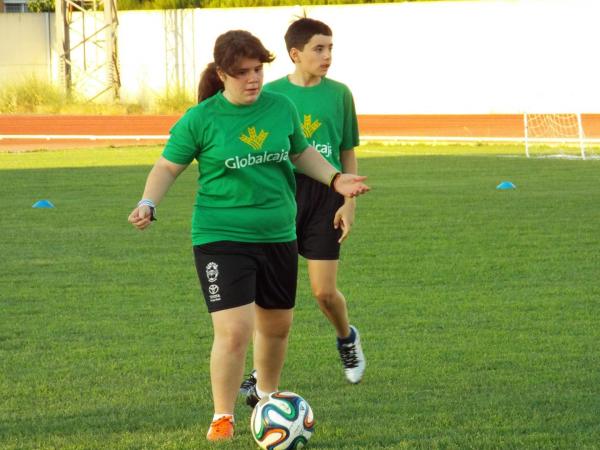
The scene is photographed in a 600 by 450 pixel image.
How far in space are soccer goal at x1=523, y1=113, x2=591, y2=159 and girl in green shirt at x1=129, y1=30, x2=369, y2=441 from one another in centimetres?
2036

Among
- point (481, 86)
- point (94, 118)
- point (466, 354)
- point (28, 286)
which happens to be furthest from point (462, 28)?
point (466, 354)

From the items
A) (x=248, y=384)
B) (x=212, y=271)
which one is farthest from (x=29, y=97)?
(x=212, y=271)

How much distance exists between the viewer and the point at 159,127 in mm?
34781

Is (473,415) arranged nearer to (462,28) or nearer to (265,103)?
(265,103)

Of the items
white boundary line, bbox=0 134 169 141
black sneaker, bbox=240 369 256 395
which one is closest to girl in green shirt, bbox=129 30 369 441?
black sneaker, bbox=240 369 256 395

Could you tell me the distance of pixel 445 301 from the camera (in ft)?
30.5

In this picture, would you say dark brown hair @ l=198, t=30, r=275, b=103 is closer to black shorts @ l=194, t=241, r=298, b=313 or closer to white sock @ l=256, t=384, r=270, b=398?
black shorts @ l=194, t=241, r=298, b=313

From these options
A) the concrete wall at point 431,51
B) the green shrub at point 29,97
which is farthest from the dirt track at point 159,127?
the green shrub at point 29,97

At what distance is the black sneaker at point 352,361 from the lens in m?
6.80

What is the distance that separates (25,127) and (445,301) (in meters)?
27.2

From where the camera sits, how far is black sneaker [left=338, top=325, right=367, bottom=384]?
680cm

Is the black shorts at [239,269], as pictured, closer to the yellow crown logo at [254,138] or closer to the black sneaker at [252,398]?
the yellow crown logo at [254,138]

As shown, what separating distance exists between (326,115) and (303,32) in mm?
454

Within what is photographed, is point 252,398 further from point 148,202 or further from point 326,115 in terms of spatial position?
point 326,115
